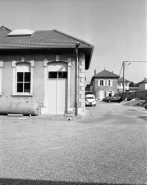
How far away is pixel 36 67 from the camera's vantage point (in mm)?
13453

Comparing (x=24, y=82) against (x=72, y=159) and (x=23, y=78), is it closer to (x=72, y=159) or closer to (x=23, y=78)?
(x=23, y=78)

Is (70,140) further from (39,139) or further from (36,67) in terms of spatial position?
(36,67)

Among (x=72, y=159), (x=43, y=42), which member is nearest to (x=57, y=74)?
(x=43, y=42)

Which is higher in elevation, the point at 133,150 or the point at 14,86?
the point at 14,86

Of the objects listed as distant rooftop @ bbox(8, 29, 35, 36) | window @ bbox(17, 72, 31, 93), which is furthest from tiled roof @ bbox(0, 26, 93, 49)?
window @ bbox(17, 72, 31, 93)

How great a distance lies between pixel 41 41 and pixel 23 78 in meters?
3.04

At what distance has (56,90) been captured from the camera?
1347cm

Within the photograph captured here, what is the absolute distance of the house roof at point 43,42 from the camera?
518 inches

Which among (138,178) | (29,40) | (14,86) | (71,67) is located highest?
(29,40)

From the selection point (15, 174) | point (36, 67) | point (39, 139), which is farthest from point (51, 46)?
point (15, 174)

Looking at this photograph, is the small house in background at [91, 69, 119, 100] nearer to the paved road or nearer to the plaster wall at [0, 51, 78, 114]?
the plaster wall at [0, 51, 78, 114]

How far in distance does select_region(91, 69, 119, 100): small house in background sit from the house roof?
135ft

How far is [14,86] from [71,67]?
13.8ft

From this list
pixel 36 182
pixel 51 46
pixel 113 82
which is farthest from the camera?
pixel 113 82
